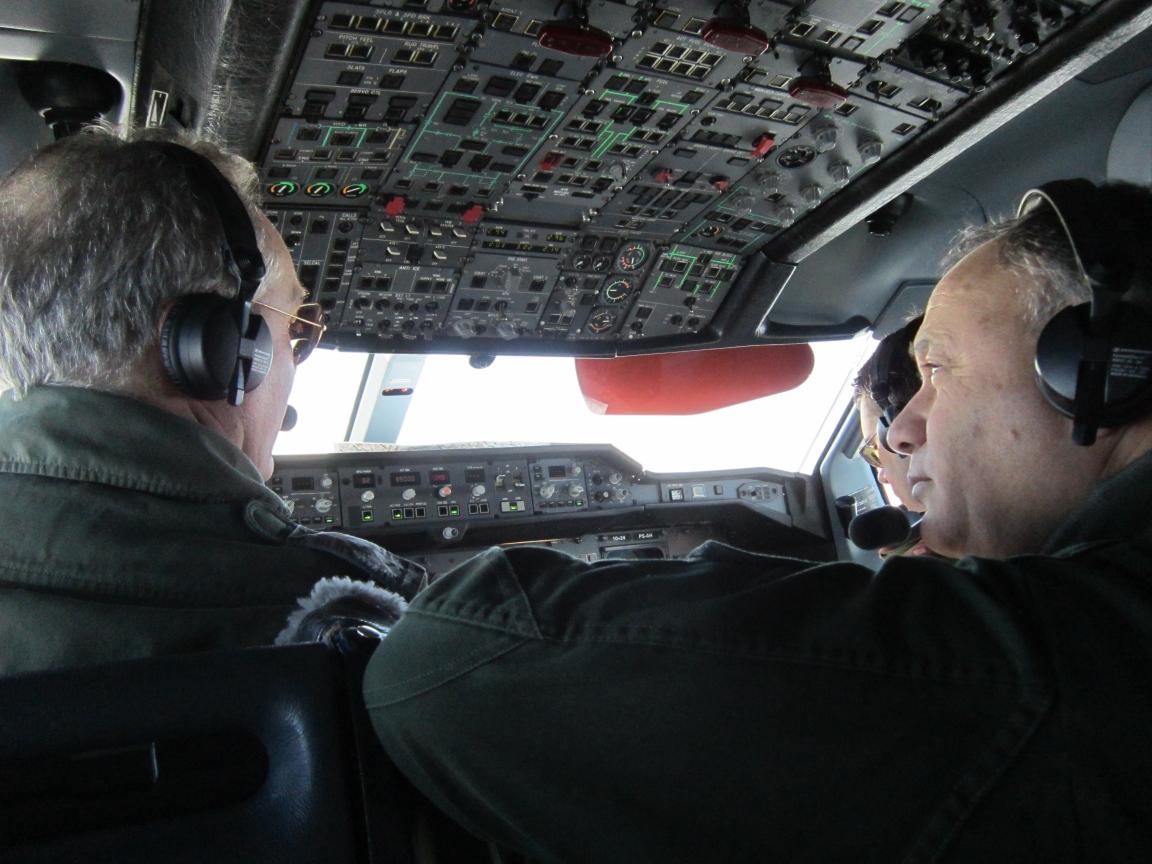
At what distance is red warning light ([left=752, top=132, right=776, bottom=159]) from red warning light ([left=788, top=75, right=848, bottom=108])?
0.19m

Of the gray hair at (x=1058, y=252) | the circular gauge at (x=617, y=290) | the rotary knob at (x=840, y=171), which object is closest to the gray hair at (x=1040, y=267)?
the gray hair at (x=1058, y=252)

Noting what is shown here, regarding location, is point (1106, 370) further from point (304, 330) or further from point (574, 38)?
point (304, 330)

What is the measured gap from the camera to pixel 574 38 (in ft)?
5.07

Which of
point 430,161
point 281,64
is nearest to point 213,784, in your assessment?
point 281,64

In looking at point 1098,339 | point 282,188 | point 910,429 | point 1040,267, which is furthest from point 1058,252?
point 282,188

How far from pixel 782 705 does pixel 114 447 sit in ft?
2.17

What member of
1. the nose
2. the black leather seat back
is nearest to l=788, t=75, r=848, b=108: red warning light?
the nose

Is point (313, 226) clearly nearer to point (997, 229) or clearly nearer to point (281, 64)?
point (281, 64)

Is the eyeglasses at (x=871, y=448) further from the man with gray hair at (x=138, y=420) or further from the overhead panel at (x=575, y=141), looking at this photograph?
the man with gray hair at (x=138, y=420)

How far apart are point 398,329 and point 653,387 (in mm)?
1616

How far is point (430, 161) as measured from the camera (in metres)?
1.92

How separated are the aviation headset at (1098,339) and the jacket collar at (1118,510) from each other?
95 mm

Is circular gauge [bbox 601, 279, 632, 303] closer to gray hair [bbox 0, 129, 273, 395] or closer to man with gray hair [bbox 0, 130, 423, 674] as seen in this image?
man with gray hair [bbox 0, 130, 423, 674]

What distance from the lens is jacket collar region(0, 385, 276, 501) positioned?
3.10 ft
